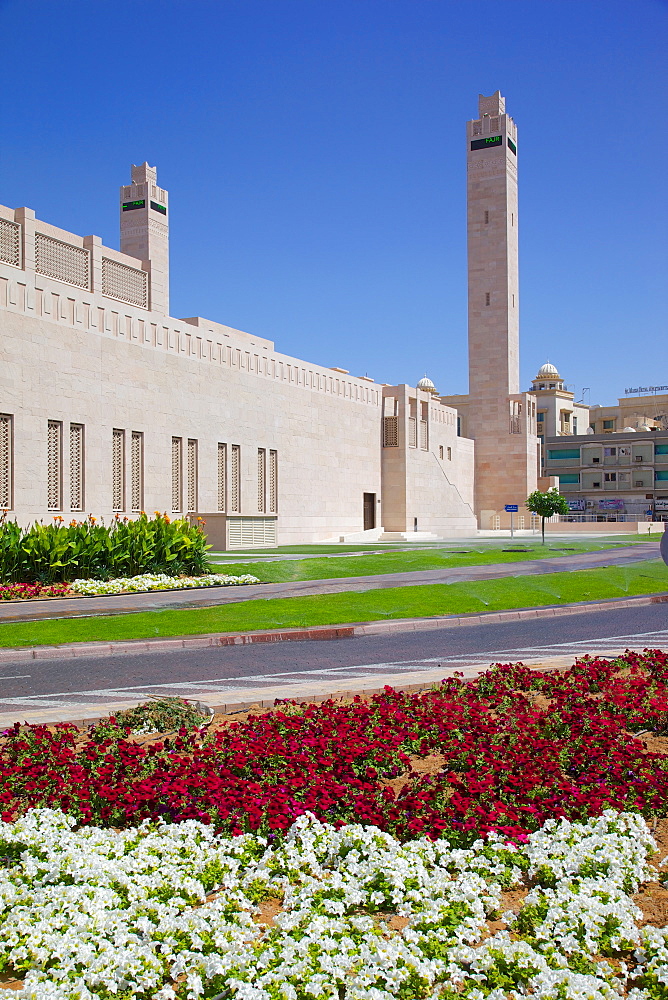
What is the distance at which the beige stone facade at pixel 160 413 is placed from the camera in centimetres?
Result: 2772

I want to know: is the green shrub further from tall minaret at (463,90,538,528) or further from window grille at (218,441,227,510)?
tall minaret at (463,90,538,528)

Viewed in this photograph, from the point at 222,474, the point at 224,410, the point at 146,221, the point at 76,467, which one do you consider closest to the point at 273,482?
the point at 222,474

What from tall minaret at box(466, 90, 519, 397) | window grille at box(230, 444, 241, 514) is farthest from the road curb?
Result: tall minaret at box(466, 90, 519, 397)

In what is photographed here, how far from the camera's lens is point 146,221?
4709 centimetres

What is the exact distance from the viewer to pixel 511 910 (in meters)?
4.07

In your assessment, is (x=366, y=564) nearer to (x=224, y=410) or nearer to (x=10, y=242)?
(x=224, y=410)

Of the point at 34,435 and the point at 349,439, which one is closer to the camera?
the point at 34,435

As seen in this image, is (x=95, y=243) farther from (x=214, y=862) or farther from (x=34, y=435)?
(x=214, y=862)

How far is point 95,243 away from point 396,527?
89.0ft

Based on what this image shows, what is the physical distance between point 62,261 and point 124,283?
3.64 meters

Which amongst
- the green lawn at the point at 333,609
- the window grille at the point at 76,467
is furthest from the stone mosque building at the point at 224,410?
the green lawn at the point at 333,609

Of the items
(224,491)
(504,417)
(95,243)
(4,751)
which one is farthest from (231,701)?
(504,417)

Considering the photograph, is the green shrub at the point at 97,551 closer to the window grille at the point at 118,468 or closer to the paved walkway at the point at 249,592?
the paved walkway at the point at 249,592

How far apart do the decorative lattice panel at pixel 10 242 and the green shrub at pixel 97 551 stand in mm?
9436
